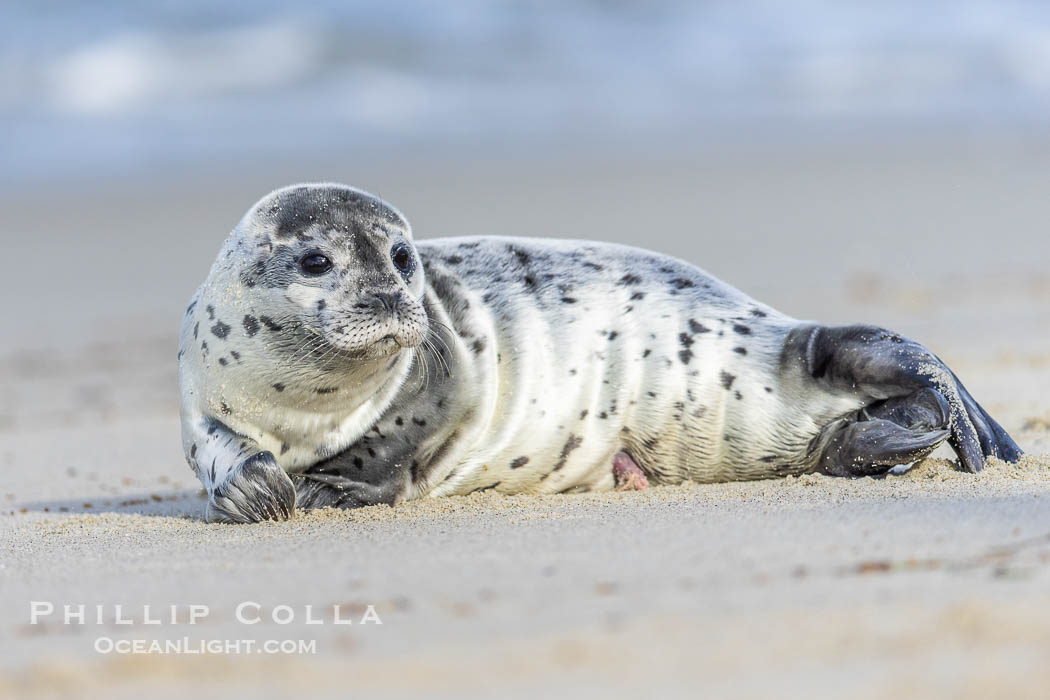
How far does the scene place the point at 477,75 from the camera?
62.6ft

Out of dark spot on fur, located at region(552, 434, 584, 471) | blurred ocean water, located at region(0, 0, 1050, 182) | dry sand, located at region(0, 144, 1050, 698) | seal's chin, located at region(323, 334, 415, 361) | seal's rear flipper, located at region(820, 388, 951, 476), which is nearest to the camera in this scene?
dry sand, located at region(0, 144, 1050, 698)

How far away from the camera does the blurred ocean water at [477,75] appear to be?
1764cm

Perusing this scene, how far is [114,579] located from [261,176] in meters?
13.2

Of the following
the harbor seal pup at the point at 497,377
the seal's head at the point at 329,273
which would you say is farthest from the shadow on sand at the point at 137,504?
the seal's head at the point at 329,273

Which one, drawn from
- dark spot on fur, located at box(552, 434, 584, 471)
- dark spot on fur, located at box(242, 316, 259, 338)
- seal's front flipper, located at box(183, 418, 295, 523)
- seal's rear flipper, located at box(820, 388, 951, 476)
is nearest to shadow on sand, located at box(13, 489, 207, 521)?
seal's front flipper, located at box(183, 418, 295, 523)

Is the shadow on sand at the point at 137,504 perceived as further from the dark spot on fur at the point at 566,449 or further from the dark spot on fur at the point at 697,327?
the dark spot on fur at the point at 697,327

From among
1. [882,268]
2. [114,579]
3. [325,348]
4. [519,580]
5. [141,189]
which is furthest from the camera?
[141,189]

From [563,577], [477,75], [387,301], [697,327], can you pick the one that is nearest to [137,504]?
[387,301]

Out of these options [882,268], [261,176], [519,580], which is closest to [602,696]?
[519,580]

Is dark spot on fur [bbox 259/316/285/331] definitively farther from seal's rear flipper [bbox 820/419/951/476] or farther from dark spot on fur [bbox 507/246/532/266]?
seal's rear flipper [bbox 820/419/951/476]

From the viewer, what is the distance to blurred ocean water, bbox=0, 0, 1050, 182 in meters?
17.6

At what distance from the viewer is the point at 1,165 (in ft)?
56.5

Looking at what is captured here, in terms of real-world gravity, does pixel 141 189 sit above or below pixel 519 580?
below

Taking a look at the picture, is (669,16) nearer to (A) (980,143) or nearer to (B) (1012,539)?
(A) (980,143)
